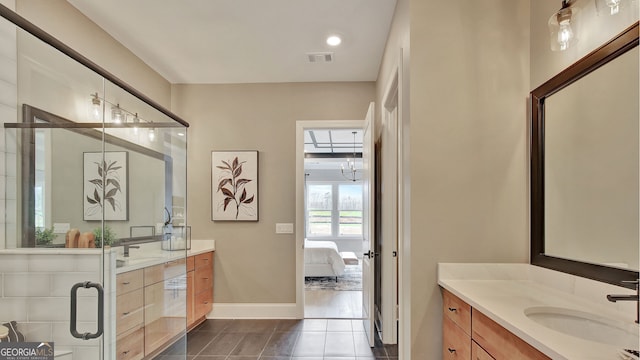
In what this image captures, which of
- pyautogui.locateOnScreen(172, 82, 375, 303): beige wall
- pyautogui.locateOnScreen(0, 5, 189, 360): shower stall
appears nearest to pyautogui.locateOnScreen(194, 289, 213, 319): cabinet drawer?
pyautogui.locateOnScreen(172, 82, 375, 303): beige wall

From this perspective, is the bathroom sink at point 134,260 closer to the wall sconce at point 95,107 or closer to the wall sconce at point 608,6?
the wall sconce at point 95,107

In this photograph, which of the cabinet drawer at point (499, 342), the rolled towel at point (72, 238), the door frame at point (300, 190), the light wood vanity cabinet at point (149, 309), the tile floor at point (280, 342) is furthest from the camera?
the door frame at point (300, 190)

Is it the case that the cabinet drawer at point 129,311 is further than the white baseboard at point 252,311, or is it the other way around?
the white baseboard at point 252,311

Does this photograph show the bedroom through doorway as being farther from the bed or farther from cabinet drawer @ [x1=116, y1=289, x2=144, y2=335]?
cabinet drawer @ [x1=116, y1=289, x2=144, y2=335]

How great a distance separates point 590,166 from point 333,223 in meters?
8.29

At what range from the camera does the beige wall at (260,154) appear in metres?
4.11

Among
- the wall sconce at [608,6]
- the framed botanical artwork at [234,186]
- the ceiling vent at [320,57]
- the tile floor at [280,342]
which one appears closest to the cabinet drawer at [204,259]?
the framed botanical artwork at [234,186]

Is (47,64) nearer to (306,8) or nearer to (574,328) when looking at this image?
(306,8)

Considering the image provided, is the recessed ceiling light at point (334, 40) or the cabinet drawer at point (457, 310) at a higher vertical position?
the recessed ceiling light at point (334, 40)

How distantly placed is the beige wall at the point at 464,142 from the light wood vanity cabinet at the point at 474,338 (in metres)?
0.10

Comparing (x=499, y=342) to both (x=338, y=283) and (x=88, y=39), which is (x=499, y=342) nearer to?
(x=88, y=39)

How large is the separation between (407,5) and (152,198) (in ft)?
7.15

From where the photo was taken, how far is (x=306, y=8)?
2.63 metres

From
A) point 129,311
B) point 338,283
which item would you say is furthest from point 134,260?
point 338,283
